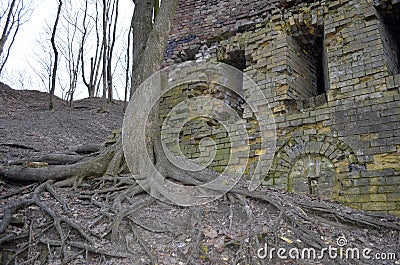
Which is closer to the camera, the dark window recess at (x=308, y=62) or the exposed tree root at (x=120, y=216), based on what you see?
the exposed tree root at (x=120, y=216)

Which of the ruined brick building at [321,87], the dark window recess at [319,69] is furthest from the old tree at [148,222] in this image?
the dark window recess at [319,69]

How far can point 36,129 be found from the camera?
30.5 ft

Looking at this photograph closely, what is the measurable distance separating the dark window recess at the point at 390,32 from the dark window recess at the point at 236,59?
2617mm

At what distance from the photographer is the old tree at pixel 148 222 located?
Result: 9.30 ft

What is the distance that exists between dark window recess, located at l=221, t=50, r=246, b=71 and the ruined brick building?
0.07 feet

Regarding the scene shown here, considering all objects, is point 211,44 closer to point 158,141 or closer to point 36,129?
point 158,141

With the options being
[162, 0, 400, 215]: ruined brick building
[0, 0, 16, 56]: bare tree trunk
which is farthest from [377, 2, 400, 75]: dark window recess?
[0, 0, 16, 56]: bare tree trunk

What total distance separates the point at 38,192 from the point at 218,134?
348 cm

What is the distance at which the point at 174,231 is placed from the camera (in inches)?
124

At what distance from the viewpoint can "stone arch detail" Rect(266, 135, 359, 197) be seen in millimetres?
5059

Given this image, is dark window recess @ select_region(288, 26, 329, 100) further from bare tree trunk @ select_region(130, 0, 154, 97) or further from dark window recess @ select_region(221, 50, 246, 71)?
bare tree trunk @ select_region(130, 0, 154, 97)

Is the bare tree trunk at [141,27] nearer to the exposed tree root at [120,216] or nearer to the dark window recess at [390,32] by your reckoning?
the exposed tree root at [120,216]

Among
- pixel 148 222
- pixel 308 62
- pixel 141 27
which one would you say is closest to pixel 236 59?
pixel 308 62

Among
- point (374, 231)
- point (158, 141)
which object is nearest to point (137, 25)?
point (158, 141)
